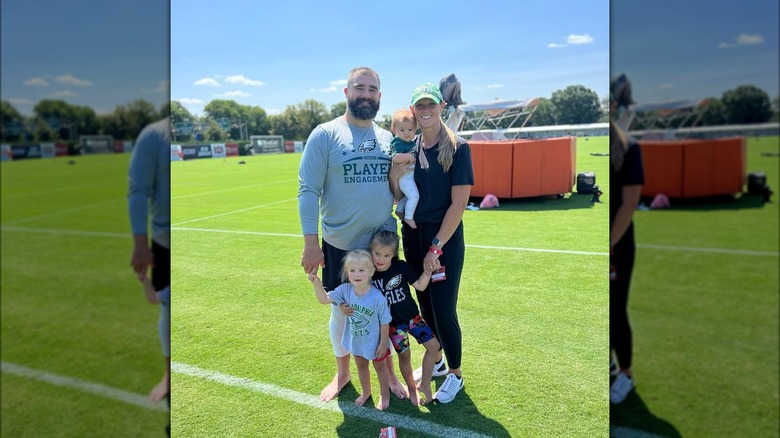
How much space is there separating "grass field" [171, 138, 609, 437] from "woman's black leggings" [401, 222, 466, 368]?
360 mm

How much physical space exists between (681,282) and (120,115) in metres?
0.77

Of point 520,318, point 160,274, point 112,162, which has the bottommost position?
point 520,318

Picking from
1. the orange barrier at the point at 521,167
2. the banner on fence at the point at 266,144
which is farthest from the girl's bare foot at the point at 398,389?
the banner on fence at the point at 266,144

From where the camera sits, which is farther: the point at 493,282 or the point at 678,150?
the point at 493,282

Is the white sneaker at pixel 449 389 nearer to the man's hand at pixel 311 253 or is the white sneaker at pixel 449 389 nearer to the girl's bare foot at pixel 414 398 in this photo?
the girl's bare foot at pixel 414 398

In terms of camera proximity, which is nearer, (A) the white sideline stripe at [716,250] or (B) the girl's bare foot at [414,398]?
(A) the white sideline stripe at [716,250]

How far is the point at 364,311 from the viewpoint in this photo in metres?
2.77

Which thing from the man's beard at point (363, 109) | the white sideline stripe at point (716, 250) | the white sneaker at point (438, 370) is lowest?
the white sneaker at point (438, 370)

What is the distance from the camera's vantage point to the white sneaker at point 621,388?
0.74 meters

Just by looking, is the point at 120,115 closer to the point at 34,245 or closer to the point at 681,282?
the point at 34,245

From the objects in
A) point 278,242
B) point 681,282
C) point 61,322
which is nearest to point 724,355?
point 681,282

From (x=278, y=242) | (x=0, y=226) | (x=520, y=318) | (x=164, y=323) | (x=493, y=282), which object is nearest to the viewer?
(x=0, y=226)

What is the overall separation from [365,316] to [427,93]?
1357 mm

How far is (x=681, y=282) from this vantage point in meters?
0.64
